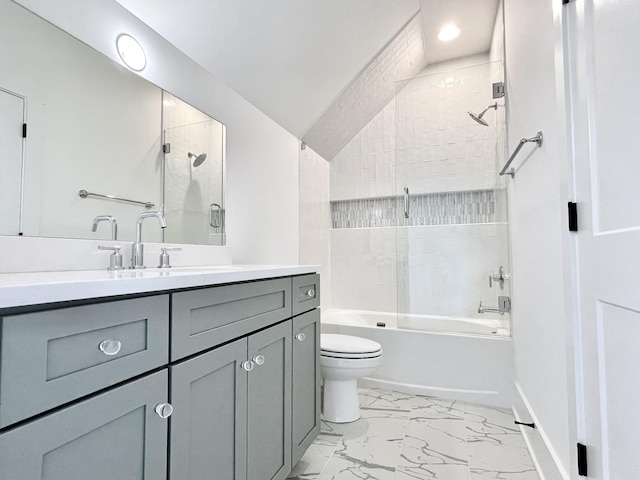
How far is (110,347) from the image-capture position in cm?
67

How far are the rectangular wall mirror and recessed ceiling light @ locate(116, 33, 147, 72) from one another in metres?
0.04

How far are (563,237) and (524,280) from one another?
822 millimetres

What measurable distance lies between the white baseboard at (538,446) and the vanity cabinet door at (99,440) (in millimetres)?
1303

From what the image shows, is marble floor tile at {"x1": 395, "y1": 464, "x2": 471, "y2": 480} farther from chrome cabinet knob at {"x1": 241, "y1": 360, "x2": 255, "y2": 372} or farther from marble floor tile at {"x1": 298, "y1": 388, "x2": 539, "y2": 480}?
chrome cabinet knob at {"x1": 241, "y1": 360, "x2": 255, "y2": 372}

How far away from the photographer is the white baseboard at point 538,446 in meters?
1.28

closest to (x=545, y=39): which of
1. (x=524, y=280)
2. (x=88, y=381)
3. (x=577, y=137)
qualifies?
(x=577, y=137)

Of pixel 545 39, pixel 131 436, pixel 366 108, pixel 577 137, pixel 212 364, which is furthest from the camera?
pixel 366 108

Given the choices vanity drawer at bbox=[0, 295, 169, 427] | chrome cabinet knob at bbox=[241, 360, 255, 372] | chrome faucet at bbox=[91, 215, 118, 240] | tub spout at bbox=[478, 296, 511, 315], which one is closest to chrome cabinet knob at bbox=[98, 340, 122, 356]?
vanity drawer at bbox=[0, 295, 169, 427]

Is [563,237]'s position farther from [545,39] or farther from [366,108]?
[366,108]

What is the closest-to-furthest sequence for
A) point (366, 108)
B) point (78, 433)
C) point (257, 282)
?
1. point (78, 433)
2. point (257, 282)
3. point (366, 108)

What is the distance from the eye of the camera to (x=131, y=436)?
70cm

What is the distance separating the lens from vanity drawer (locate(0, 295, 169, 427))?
513 mm

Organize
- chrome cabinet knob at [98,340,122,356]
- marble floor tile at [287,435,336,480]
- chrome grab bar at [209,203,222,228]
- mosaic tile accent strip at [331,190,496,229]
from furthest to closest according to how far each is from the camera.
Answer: mosaic tile accent strip at [331,190,496,229] < chrome grab bar at [209,203,222,228] < marble floor tile at [287,435,336,480] < chrome cabinet knob at [98,340,122,356]

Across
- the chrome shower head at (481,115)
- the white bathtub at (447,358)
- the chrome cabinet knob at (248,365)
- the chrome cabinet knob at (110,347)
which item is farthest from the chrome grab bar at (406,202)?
the chrome cabinet knob at (110,347)
